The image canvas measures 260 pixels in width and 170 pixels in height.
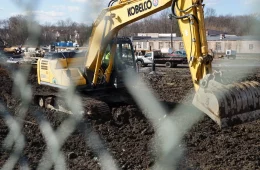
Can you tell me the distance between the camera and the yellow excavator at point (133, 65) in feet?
11.4

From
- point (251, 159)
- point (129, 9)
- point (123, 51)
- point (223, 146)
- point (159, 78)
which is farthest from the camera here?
point (159, 78)

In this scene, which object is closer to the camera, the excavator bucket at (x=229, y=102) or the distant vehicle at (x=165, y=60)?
the excavator bucket at (x=229, y=102)

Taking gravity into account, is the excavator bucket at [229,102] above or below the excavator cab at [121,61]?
below

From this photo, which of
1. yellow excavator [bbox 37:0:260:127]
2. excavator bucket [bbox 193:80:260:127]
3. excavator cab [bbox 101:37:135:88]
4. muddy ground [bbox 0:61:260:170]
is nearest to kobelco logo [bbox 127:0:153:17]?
yellow excavator [bbox 37:0:260:127]

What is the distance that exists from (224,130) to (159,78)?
21.5ft

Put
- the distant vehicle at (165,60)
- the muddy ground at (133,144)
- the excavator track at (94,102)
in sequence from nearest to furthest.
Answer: the muddy ground at (133,144), the excavator track at (94,102), the distant vehicle at (165,60)

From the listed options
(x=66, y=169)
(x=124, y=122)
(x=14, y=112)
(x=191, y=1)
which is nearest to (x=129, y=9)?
(x=191, y=1)

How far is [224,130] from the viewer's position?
3.91m

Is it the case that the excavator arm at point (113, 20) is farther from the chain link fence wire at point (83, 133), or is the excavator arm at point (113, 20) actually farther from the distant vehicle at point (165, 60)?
the distant vehicle at point (165, 60)

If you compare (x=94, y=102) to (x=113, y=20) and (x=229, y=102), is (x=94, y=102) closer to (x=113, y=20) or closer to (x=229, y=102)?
(x=113, y=20)

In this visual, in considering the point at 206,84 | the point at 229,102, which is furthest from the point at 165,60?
the point at 229,102

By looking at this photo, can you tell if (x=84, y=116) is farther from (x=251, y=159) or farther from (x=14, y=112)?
(x=251, y=159)

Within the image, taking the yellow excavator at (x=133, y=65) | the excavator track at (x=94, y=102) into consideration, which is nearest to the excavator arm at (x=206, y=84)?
the yellow excavator at (x=133, y=65)

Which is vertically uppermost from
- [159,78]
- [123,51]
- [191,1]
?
[191,1]
